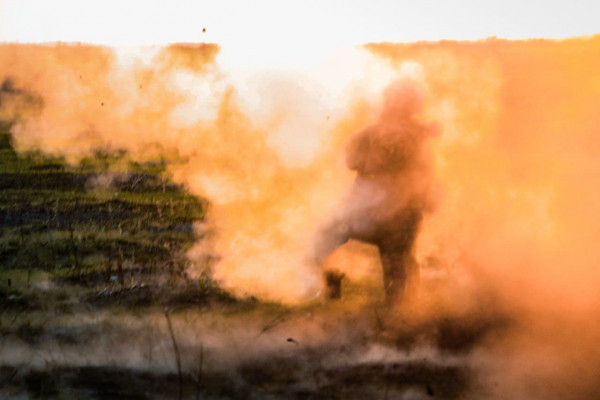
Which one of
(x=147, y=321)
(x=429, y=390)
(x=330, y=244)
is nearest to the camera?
(x=429, y=390)

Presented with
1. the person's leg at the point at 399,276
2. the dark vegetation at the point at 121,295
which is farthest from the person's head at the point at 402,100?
the dark vegetation at the point at 121,295

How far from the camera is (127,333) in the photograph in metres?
2.44

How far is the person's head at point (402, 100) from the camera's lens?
8.28ft

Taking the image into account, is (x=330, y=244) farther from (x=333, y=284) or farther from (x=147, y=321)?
(x=147, y=321)

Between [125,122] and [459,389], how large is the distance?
93.1 inches

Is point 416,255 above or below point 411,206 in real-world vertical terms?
below

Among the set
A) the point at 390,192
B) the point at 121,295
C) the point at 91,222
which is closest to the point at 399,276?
the point at 390,192

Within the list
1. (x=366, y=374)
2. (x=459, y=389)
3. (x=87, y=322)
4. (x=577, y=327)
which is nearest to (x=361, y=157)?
(x=366, y=374)

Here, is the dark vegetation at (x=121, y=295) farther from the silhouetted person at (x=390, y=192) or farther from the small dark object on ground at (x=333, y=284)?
the silhouetted person at (x=390, y=192)

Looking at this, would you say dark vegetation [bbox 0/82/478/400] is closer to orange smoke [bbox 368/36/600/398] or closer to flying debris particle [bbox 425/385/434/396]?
flying debris particle [bbox 425/385/434/396]

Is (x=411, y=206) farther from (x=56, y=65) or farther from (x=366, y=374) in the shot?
(x=56, y=65)

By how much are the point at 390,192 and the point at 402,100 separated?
53cm

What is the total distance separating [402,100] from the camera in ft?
8.29

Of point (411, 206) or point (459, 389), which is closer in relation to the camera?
point (459, 389)
